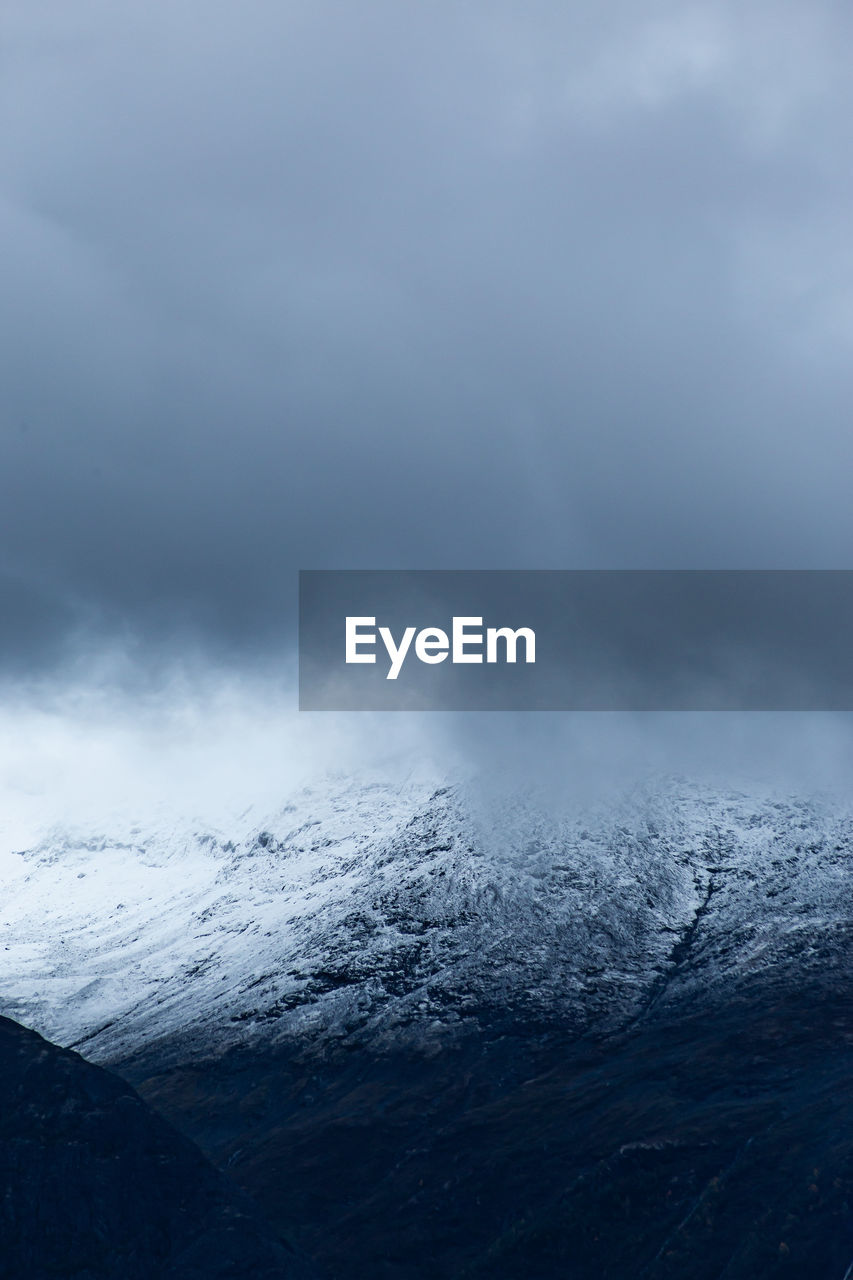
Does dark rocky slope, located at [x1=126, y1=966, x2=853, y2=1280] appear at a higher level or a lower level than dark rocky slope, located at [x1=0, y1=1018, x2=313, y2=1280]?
lower

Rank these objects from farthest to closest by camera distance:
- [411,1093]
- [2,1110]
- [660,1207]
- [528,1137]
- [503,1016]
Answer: [503,1016] → [411,1093] → [528,1137] → [660,1207] → [2,1110]

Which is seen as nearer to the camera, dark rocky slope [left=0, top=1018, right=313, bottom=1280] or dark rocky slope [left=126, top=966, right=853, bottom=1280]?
dark rocky slope [left=0, top=1018, right=313, bottom=1280]

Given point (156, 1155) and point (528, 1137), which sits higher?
point (156, 1155)

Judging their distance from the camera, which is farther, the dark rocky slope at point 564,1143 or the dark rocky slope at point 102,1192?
the dark rocky slope at point 564,1143

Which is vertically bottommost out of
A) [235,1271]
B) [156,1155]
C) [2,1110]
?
[235,1271]

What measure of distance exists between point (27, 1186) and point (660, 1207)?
6051 cm

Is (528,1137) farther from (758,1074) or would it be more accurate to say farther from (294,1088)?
(294,1088)

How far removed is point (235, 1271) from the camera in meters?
67.2

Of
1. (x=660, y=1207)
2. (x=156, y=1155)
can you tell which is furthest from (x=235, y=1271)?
(x=660, y=1207)

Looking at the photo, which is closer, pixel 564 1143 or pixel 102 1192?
pixel 102 1192

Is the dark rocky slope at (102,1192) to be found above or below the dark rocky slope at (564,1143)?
above

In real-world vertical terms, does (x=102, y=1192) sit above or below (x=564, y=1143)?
above

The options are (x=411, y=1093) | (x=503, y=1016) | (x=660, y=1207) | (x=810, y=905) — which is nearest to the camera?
(x=660, y=1207)

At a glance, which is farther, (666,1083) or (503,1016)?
(503,1016)
